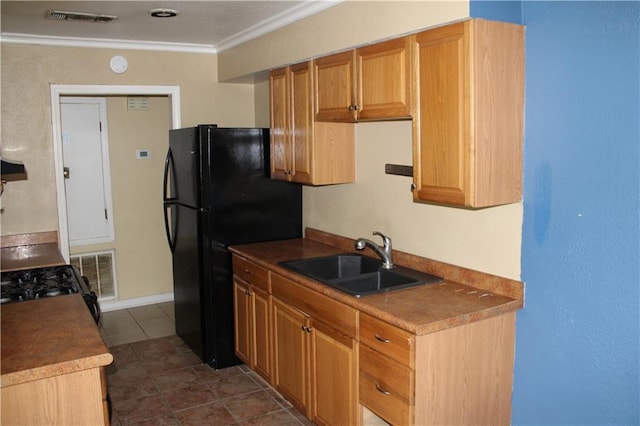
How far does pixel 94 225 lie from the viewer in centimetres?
543

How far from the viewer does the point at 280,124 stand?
3.77 m

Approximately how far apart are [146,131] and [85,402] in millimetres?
3872

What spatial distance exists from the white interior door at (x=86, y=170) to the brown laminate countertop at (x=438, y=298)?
2756 mm

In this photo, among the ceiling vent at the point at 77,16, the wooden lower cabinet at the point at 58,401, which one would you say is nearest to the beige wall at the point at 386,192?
the ceiling vent at the point at 77,16

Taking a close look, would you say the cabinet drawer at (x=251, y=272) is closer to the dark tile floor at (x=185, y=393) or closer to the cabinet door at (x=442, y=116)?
the dark tile floor at (x=185, y=393)

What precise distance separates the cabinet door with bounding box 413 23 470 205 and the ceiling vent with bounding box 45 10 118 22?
202 cm

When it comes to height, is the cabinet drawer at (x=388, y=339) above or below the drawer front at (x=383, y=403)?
above

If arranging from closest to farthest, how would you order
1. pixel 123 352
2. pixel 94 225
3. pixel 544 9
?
pixel 544 9
pixel 123 352
pixel 94 225

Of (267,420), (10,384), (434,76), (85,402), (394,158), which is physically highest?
(434,76)

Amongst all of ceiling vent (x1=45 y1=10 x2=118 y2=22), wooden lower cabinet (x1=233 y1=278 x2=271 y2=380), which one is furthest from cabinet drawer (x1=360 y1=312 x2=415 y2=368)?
ceiling vent (x1=45 y1=10 x2=118 y2=22)

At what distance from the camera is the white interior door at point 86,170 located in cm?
521

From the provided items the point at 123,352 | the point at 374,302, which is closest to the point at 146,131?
the point at 123,352

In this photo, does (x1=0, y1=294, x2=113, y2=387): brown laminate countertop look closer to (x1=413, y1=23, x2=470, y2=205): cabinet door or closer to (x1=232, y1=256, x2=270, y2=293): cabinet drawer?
(x1=232, y1=256, x2=270, y2=293): cabinet drawer

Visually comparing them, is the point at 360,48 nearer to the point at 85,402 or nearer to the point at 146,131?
the point at 85,402
